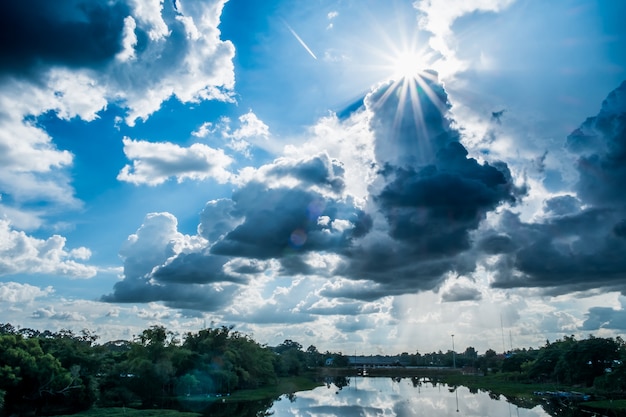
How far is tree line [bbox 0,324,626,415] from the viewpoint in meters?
61.1

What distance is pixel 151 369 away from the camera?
84000mm

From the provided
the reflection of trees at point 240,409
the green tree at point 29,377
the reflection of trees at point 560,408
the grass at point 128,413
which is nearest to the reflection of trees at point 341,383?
the reflection of trees at point 240,409

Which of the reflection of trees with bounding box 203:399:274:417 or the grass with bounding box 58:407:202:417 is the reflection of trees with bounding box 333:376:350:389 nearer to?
the reflection of trees with bounding box 203:399:274:417

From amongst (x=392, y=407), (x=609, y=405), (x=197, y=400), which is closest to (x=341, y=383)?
(x=197, y=400)

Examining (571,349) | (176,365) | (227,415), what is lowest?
(227,415)

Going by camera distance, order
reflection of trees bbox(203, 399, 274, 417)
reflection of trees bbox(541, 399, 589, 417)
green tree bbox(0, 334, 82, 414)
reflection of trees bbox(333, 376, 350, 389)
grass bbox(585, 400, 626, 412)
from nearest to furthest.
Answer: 1. green tree bbox(0, 334, 82, 414)
2. reflection of trees bbox(541, 399, 589, 417)
3. reflection of trees bbox(203, 399, 274, 417)
4. grass bbox(585, 400, 626, 412)
5. reflection of trees bbox(333, 376, 350, 389)

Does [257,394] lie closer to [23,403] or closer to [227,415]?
[227,415]

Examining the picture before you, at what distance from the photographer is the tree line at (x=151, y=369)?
6106cm

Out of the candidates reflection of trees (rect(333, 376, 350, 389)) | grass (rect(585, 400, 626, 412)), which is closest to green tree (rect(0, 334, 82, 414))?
grass (rect(585, 400, 626, 412))

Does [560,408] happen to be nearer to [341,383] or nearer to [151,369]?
[151,369]

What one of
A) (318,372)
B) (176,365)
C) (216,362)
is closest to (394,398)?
(216,362)

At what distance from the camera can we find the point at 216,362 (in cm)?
10069

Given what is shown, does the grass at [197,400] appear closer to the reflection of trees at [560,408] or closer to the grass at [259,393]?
the grass at [259,393]

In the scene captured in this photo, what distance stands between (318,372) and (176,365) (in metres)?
110
